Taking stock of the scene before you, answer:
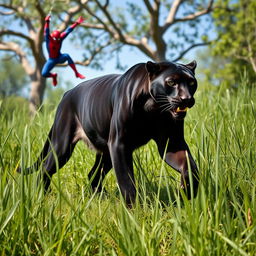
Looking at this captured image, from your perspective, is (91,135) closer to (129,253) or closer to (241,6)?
(129,253)

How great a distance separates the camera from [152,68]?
253 centimetres

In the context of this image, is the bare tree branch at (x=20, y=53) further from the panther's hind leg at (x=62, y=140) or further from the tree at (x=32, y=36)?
the panther's hind leg at (x=62, y=140)

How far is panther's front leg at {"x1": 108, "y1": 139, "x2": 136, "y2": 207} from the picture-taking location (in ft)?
8.51

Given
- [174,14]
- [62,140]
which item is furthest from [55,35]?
[174,14]

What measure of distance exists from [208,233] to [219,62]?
143 ft

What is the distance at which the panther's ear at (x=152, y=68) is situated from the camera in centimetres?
251

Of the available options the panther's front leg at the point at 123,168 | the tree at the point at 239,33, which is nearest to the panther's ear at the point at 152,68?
the panther's front leg at the point at 123,168

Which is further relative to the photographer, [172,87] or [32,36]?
[32,36]

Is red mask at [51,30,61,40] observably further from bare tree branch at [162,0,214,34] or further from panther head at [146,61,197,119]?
bare tree branch at [162,0,214,34]

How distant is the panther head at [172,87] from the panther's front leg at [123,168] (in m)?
0.36

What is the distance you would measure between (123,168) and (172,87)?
1.98ft

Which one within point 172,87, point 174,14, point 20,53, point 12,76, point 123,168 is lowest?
point 12,76

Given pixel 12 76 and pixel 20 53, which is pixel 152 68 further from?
pixel 12 76

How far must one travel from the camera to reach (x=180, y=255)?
1.78 m
